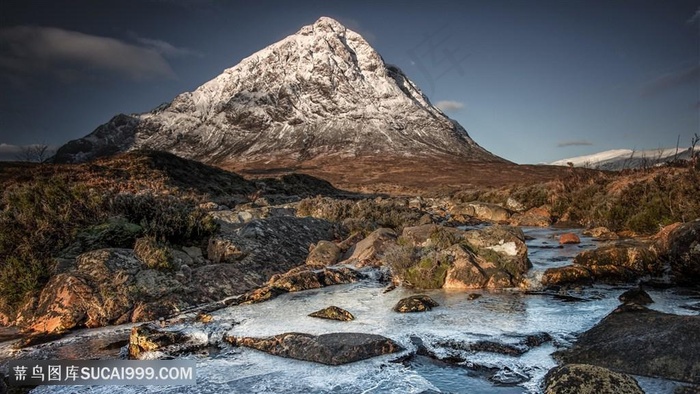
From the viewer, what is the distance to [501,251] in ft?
35.1

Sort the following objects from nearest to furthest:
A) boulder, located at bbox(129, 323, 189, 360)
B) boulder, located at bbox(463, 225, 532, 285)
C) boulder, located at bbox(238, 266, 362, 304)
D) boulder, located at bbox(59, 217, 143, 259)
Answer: boulder, located at bbox(129, 323, 189, 360), boulder, located at bbox(238, 266, 362, 304), boulder, located at bbox(59, 217, 143, 259), boulder, located at bbox(463, 225, 532, 285)

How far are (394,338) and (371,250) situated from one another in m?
6.34

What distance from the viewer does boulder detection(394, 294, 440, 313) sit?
787cm

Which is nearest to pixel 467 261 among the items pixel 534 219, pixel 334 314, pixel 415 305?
pixel 415 305

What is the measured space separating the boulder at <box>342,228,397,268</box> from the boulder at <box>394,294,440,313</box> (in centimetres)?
376

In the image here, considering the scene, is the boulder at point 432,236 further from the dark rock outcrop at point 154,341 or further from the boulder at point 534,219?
the boulder at point 534,219

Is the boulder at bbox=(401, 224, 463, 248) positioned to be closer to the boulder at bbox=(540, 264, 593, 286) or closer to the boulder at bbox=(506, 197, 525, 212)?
the boulder at bbox=(540, 264, 593, 286)

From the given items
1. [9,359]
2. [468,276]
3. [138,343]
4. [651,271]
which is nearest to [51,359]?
[9,359]

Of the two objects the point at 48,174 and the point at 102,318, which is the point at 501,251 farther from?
the point at 48,174

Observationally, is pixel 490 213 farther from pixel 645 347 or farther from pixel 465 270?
pixel 645 347

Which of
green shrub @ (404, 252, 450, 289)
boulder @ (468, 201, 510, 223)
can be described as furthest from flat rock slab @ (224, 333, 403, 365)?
boulder @ (468, 201, 510, 223)

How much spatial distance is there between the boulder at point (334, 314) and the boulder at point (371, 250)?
165 inches

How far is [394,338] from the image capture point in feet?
20.9

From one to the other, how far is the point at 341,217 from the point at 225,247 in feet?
30.5
